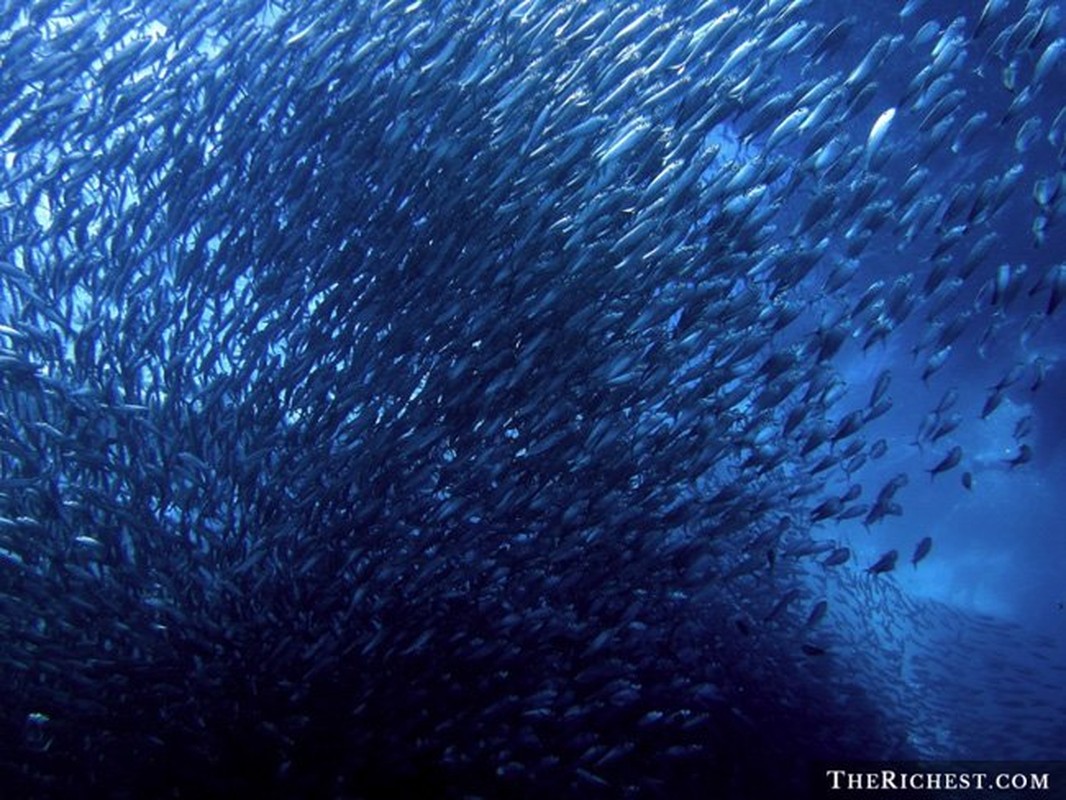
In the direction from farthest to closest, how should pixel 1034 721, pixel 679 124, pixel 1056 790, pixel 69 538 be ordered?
pixel 1034 721, pixel 1056 790, pixel 69 538, pixel 679 124

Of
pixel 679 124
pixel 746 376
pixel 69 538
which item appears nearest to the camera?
pixel 679 124

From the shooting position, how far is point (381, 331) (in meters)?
7.54

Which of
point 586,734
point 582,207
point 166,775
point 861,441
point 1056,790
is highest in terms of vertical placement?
point 582,207

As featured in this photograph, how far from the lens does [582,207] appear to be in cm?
723

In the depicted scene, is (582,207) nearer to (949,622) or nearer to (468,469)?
(468,469)

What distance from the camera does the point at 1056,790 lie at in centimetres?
1527

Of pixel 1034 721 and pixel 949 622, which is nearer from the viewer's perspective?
pixel 1034 721

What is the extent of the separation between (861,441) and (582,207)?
4202mm

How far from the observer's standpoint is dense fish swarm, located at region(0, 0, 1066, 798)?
22.7 ft

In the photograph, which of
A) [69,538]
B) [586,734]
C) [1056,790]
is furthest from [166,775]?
[1056,790]

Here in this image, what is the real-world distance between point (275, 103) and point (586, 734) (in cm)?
760

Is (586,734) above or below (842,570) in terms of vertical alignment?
below

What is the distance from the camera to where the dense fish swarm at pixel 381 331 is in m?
6.91

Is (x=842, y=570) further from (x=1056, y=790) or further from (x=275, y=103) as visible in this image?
(x=275, y=103)
